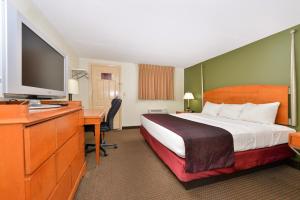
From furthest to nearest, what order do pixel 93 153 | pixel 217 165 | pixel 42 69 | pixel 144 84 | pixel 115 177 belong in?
pixel 144 84
pixel 93 153
pixel 115 177
pixel 217 165
pixel 42 69

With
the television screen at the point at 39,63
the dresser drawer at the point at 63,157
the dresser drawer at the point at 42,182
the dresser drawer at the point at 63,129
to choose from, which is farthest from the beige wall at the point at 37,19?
the dresser drawer at the point at 42,182

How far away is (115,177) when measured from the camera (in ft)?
5.97

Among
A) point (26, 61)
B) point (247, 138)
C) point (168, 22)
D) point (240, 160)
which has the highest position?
point (168, 22)

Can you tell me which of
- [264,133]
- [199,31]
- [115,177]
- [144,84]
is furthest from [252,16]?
[144,84]

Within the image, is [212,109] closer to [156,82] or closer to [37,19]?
[156,82]

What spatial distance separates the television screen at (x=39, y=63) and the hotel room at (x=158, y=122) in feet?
0.03

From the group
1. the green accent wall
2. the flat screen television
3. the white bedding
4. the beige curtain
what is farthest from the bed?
the beige curtain

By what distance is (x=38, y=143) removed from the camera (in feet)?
2.44

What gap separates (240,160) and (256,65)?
83.0 inches

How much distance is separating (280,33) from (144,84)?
356cm

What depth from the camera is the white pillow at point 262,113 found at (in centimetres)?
226

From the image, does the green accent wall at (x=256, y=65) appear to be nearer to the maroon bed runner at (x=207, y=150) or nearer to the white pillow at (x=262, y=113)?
the white pillow at (x=262, y=113)

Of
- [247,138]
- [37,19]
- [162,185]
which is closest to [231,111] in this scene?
[247,138]

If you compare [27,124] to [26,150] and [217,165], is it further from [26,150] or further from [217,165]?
[217,165]
